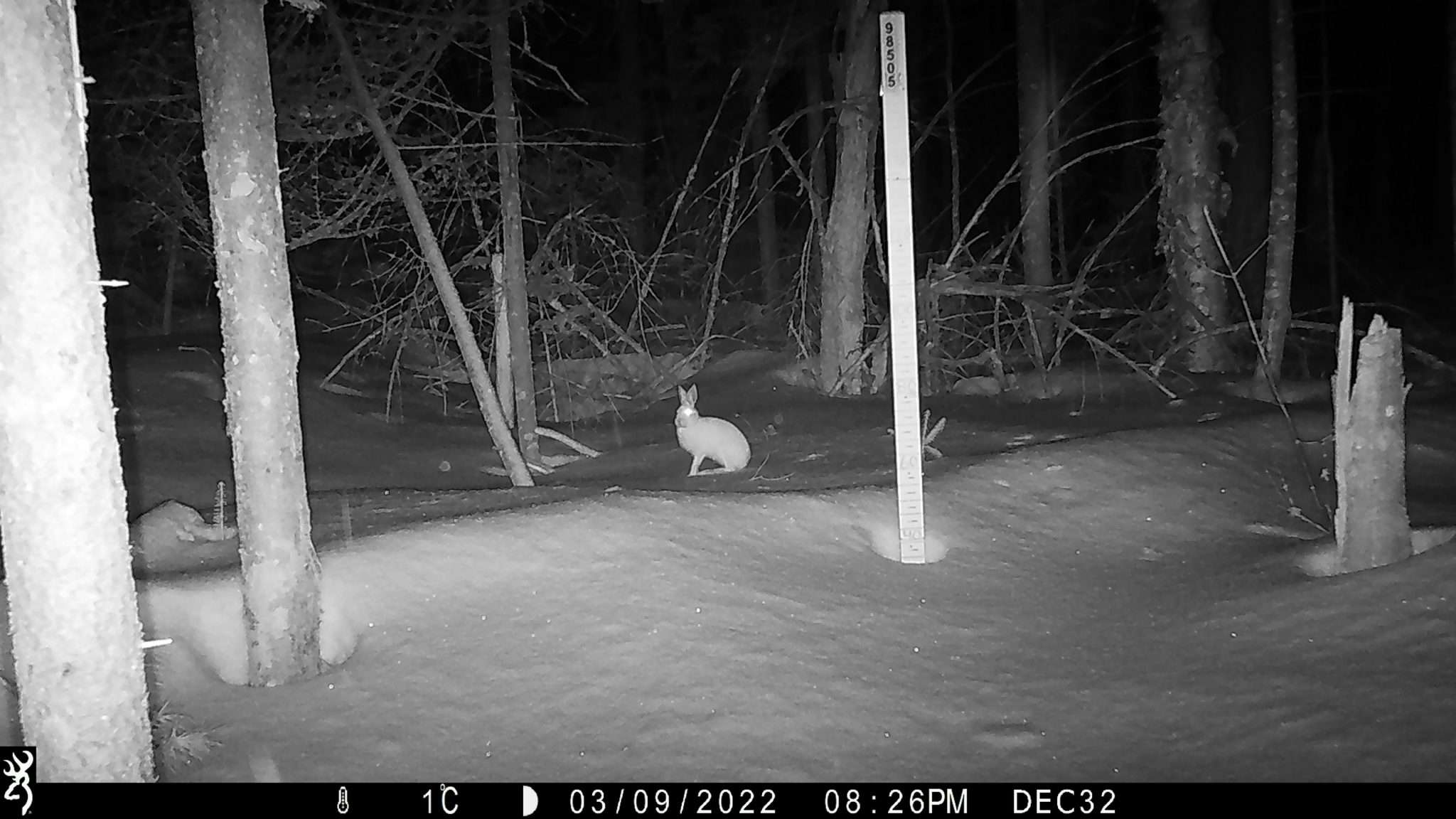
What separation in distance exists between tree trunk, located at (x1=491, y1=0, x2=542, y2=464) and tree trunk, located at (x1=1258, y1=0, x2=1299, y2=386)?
8619mm

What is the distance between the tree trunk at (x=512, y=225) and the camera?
35.8 feet

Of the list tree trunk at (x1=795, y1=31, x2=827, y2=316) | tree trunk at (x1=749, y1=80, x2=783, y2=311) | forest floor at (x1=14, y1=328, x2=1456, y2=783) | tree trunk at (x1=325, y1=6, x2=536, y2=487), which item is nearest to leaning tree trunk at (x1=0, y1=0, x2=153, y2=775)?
forest floor at (x1=14, y1=328, x2=1456, y2=783)

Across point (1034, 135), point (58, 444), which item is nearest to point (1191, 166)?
point (1034, 135)

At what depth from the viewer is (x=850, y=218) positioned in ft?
48.9

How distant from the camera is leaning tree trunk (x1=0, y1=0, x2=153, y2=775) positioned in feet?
12.2

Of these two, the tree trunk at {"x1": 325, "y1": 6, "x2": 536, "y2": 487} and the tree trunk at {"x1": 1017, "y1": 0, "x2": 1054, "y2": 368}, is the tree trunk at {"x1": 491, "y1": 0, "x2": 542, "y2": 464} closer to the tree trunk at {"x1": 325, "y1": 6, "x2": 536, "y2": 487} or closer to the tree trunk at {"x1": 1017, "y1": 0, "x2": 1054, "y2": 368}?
the tree trunk at {"x1": 325, "y1": 6, "x2": 536, "y2": 487}

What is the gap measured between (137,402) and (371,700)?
31.1 feet

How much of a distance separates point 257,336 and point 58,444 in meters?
1.69

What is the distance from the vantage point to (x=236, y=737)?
4.90 metres

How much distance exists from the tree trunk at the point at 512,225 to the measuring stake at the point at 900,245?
15.6ft

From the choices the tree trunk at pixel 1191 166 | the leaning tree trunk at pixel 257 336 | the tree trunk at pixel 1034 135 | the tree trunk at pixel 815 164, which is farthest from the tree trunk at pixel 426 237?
the tree trunk at pixel 1191 166
